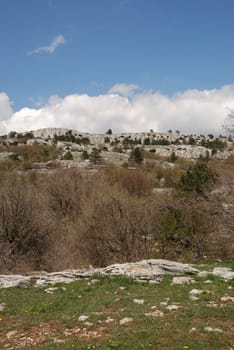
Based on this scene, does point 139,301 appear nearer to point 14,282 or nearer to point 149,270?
point 149,270

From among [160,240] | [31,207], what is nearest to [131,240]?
[160,240]

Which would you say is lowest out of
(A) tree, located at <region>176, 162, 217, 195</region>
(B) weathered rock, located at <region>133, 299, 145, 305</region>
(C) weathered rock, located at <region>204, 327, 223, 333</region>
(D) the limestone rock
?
(B) weathered rock, located at <region>133, 299, 145, 305</region>

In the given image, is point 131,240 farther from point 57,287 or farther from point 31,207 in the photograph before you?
point 57,287

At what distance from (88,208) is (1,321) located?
20.6 metres

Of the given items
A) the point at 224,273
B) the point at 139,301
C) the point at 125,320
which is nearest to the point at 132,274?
the point at 224,273

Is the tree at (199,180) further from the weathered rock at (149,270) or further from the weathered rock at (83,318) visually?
the weathered rock at (83,318)

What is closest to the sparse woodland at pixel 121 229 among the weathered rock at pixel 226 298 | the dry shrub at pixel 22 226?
the dry shrub at pixel 22 226

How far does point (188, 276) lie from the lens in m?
15.0

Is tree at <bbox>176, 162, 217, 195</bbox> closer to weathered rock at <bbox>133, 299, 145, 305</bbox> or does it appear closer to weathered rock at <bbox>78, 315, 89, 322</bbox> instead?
weathered rock at <bbox>133, 299, 145, 305</bbox>

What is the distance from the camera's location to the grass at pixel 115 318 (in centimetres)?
829

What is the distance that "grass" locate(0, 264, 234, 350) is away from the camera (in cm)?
829

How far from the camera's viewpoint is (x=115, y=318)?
9.78m

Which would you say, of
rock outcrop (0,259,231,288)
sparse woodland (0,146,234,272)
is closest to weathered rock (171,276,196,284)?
rock outcrop (0,259,231,288)

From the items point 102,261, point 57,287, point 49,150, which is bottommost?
point 102,261
